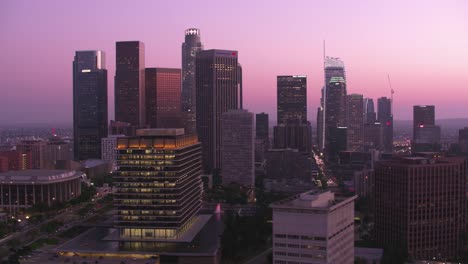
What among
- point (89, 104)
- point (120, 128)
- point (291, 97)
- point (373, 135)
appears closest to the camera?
point (120, 128)

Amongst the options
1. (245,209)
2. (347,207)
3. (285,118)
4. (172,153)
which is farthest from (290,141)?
(347,207)

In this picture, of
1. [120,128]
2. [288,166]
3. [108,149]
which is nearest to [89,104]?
[120,128]

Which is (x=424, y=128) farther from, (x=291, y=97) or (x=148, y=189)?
(x=148, y=189)

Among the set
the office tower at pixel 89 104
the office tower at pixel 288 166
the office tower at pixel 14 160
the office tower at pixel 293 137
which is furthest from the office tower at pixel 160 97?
the office tower at pixel 288 166

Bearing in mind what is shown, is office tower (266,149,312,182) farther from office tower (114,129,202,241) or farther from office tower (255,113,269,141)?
office tower (114,129,202,241)

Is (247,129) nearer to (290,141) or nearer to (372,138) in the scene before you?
(290,141)

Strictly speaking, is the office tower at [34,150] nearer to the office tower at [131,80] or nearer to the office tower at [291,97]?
the office tower at [131,80]
